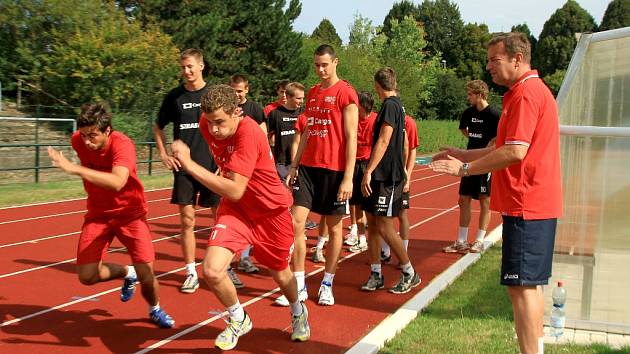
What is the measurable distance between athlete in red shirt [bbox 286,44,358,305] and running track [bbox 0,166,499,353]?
64 cm

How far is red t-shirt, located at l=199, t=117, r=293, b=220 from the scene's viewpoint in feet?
16.4

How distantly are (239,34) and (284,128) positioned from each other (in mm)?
30952

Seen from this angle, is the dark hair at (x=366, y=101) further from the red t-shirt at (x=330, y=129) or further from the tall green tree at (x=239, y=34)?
the tall green tree at (x=239, y=34)

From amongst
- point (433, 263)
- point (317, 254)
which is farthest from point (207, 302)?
point (433, 263)

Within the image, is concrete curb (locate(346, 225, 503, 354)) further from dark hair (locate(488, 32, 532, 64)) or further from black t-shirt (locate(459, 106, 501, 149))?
dark hair (locate(488, 32, 532, 64))

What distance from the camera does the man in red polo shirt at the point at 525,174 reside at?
4188 millimetres

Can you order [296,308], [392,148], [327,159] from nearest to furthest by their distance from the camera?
1. [296,308]
2. [327,159]
3. [392,148]

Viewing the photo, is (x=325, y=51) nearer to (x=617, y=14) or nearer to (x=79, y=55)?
(x=79, y=55)

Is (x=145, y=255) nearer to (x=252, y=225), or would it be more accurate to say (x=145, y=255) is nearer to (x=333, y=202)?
(x=252, y=225)

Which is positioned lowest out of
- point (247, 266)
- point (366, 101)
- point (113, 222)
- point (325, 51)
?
point (247, 266)

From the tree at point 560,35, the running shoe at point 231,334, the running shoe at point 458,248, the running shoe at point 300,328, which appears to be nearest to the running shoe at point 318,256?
the running shoe at point 458,248

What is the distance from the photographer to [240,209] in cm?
536

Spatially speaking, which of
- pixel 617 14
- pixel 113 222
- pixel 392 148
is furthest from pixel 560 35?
pixel 113 222

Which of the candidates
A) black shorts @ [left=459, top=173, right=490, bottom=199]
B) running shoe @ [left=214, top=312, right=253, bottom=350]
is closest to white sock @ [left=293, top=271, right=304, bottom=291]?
running shoe @ [left=214, top=312, right=253, bottom=350]
